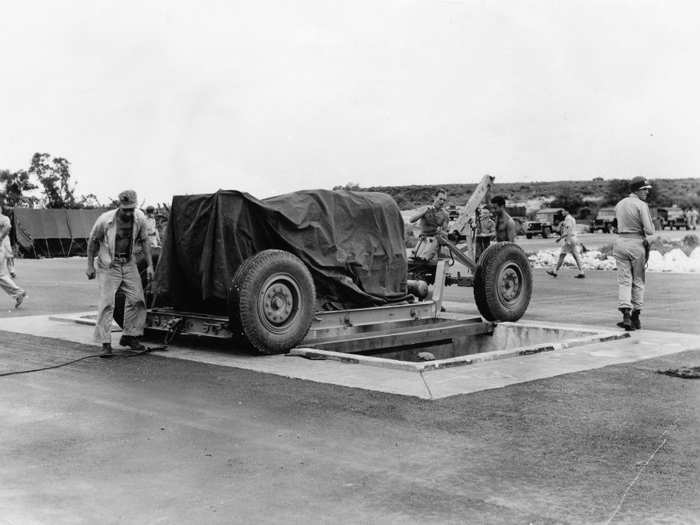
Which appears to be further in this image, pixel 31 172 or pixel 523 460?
pixel 31 172

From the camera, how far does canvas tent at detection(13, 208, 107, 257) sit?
39031 mm

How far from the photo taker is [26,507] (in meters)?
4.61

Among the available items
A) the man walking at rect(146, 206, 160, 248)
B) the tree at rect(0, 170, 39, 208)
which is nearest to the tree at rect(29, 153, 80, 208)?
the tree at rect(0, 170, 39, 208)

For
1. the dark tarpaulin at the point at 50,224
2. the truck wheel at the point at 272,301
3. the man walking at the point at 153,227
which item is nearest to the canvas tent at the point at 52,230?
the dark tarpaulin at the point at 50,224

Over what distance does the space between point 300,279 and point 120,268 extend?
6.69 feet

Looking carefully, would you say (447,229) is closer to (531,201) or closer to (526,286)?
(526,286)

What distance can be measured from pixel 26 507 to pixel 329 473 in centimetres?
169

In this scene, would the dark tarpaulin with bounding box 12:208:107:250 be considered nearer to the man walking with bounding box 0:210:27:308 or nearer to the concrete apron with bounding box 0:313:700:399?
the man walking with bounding box 0:210:27:308

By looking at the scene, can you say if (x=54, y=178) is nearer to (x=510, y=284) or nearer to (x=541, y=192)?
(x=510, y=284)

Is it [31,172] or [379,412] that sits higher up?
[31,172]

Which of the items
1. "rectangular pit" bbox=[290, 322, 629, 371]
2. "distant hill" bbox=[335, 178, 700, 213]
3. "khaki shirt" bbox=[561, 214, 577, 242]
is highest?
"distant hill" bbox=[335, 178, 700, 213]

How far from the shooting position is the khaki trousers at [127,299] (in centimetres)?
975

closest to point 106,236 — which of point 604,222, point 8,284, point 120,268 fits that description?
point 120,268

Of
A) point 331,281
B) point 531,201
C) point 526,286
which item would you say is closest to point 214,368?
point 331,281
